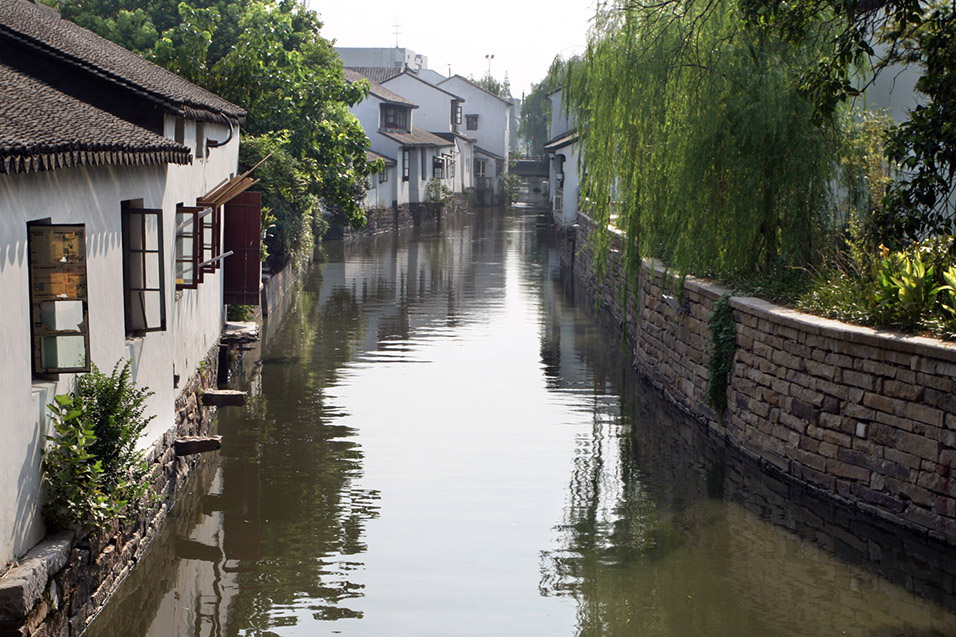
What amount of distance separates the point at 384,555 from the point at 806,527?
4.37 meters

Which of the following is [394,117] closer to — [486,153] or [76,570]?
[486,153]

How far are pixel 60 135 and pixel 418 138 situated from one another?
51171mm

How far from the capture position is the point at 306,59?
2908 centimetres

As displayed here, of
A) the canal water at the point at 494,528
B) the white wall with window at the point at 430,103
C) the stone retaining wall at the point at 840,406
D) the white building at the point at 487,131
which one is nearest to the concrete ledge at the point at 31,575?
the canal water at the point at 494,528

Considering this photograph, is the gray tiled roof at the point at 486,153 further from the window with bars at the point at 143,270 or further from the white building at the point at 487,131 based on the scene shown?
the window with bars at the point at 143,270

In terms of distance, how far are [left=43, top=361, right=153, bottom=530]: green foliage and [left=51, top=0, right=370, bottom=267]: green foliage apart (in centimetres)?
1482

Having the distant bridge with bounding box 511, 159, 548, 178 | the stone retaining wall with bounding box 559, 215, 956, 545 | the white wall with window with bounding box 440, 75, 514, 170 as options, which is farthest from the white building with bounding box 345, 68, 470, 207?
the stone retaining wall with bounding box 559, 215, 956, 545

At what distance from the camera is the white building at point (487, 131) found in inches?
3068

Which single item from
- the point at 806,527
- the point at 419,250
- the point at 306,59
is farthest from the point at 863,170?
the point at 419,250

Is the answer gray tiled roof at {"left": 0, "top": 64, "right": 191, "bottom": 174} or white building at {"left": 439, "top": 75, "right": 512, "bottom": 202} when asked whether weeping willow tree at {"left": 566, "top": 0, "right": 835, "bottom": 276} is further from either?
Answer: white building at {"left": 439, "top": 75, "right": 512, "bottom": 202}

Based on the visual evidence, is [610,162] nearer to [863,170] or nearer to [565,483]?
[863,170]

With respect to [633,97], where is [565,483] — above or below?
below

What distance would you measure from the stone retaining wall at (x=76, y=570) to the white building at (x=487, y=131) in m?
67.0

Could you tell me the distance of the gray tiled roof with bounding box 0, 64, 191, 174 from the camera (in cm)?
696
